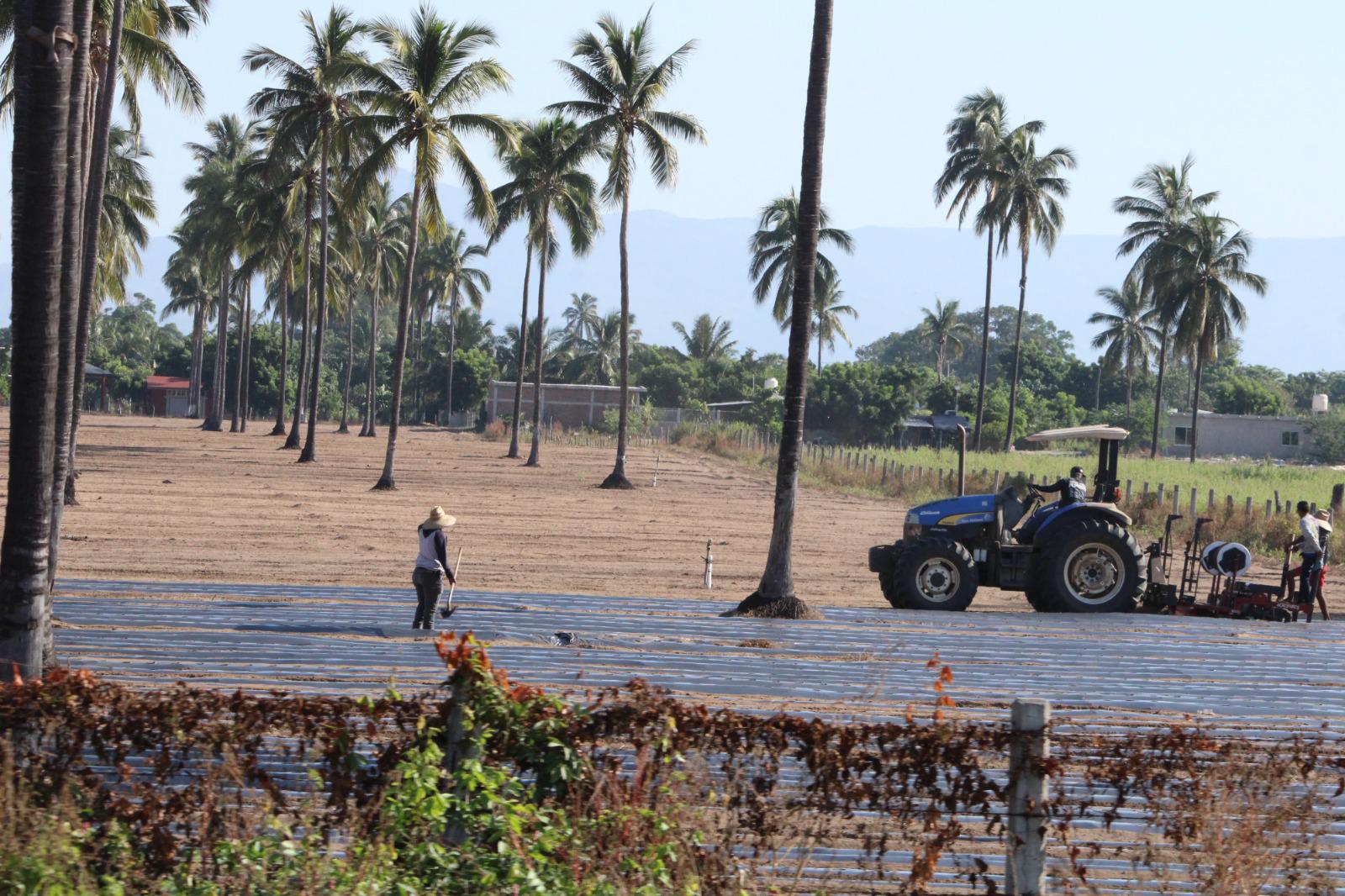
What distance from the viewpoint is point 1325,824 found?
6082mm

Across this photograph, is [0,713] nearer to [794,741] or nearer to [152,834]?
[152,834]

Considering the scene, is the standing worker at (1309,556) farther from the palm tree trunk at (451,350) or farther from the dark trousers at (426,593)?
the palm tree trunk at (451,350)

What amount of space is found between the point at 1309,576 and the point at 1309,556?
258 mm

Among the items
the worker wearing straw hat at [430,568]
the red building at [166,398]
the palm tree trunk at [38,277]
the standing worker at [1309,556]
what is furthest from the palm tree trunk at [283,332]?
the palm tree trunk at [38,277]

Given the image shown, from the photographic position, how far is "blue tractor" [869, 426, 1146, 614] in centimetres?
1549

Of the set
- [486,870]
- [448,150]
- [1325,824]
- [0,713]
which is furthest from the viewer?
[448,150]

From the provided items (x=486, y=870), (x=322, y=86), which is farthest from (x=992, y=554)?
(x=322, y=86)

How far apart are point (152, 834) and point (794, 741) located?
2.33 m

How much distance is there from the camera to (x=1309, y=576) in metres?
16.7

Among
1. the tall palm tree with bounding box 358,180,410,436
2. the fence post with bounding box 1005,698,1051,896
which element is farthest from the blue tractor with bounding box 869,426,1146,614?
the tall palm tree with bounding box 358,180,410,436

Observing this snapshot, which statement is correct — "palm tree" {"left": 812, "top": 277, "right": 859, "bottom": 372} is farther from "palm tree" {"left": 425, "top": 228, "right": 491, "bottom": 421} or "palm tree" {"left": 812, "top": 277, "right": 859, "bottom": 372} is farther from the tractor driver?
the tractor driver

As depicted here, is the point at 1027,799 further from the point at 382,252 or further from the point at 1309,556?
the point at 382,252

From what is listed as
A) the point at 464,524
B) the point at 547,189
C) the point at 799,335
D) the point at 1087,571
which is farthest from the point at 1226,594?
the point at 547,189

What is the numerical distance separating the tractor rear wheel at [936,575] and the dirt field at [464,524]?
1.73 metres
